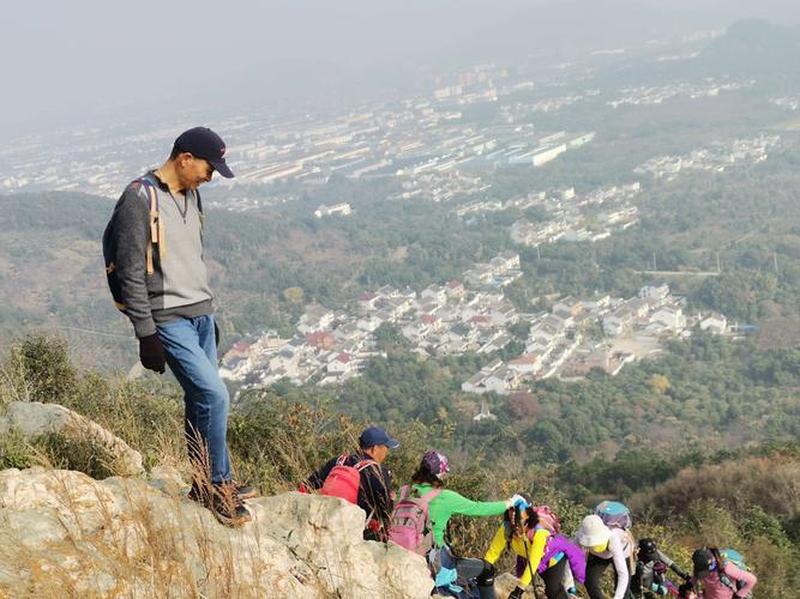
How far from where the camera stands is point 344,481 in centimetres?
353

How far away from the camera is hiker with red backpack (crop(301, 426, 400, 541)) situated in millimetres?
3494

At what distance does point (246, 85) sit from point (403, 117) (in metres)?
84.6

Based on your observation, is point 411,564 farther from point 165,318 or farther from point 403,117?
point 403,117

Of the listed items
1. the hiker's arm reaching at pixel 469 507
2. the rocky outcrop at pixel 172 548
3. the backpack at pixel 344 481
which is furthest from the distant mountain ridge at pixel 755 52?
the rocky outcrop at pixel 172 548

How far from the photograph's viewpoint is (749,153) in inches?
2815

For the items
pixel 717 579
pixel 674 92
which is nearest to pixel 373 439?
pixel 717 579

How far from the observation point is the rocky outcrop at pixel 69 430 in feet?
11.6

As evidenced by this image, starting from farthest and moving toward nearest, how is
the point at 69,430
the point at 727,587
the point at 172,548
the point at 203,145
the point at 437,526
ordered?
the point at 727,587, the point at 69,430, the point at 437,526, the point at 203,145, the point at 172,548

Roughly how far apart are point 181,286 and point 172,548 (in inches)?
38.4

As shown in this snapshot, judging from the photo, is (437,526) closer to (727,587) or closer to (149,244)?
(727,587)

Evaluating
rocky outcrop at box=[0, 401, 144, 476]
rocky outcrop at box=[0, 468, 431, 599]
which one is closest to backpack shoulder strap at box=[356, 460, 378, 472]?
rocky outcrop at box=[0, 468, 431, 599]

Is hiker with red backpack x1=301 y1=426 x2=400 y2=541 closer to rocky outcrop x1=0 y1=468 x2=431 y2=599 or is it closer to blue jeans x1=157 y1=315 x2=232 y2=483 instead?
rocky outcrop x1=0 y1=468 x2=431 y2=599

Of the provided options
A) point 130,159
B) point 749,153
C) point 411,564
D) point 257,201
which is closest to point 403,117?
point 130,159

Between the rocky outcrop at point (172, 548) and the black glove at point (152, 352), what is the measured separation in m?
0.37
